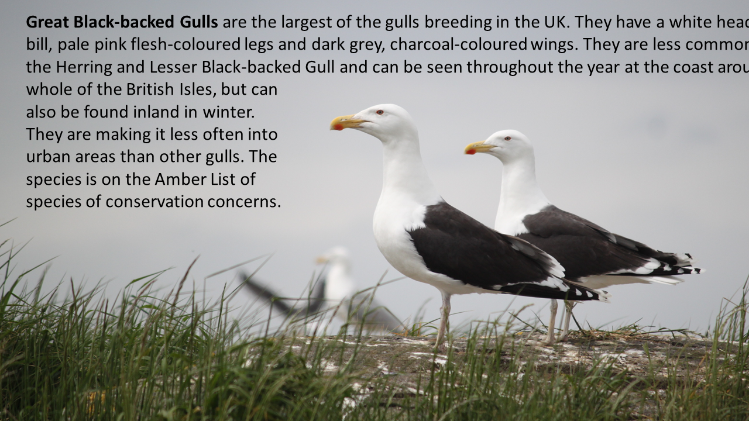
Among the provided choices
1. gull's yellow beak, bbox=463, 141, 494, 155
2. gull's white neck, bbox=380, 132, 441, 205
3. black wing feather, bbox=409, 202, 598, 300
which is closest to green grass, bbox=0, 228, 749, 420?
black wing feather, bbox=409, 202, 598, 300

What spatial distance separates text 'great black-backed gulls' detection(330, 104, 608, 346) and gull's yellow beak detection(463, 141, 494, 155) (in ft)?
5.16

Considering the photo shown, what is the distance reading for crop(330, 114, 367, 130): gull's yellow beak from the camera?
6.46 m

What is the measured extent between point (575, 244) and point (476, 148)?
1642 millimetres

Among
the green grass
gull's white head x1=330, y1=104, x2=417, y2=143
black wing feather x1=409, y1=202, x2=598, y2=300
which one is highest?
gull's white head x1=330, y1=104, x2=417, y2=143

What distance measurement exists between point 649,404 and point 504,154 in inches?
146

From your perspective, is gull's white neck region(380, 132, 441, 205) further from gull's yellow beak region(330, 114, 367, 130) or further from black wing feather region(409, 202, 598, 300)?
gull's yellow beak region(330, 114, 367, 130)

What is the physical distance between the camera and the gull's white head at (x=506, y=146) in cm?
775

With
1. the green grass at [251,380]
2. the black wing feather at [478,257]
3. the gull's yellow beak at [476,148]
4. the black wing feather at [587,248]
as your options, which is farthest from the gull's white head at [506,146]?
the green grass at [251,380]

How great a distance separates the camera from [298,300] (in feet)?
13.0

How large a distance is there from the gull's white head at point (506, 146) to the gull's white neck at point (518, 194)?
5 cm

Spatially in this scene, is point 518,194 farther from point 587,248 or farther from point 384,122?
point 384,122

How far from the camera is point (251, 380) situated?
11.1ft

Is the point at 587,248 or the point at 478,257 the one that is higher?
the point at 587,248

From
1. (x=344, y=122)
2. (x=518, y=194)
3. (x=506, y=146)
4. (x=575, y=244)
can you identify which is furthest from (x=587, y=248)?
(x=344, y=122)
